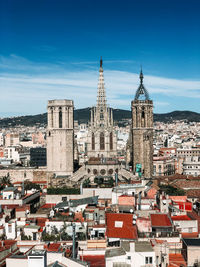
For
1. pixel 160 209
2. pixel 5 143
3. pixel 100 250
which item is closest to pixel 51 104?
pixel 160 209

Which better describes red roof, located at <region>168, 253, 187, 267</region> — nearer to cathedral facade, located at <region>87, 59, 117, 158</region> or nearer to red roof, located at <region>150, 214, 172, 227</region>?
red roof, located at <region>150, 214, 172, 227</region>

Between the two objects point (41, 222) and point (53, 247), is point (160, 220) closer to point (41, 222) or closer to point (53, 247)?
point (53, 247)

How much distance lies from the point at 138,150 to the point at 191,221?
31.0 m

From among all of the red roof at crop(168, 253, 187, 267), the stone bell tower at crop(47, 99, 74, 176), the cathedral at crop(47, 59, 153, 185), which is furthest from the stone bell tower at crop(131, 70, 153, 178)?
the red roof at crop(168, 253, 187, 267)

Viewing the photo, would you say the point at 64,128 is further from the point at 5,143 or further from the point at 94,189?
the point at 5,143

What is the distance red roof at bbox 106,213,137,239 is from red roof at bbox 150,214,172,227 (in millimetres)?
1434

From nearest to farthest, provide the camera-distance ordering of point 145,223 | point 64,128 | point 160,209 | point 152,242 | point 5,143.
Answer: point 152,242
point 145,223
point 160,209
point 64,128
point 5,143

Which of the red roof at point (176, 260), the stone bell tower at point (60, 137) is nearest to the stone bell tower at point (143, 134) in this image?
the stone bell tower at point (60, 137)

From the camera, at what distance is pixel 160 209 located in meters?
31.1

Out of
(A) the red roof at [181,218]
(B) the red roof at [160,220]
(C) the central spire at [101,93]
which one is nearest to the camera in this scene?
(B) the red roof at [160,220]

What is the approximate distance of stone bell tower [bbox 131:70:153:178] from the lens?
5778 cm

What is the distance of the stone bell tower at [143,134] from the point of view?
190 feet

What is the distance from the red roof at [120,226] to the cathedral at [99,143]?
25.7m

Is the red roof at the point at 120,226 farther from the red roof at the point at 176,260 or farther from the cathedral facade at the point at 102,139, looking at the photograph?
the cathedral facade at the point at 102,139
